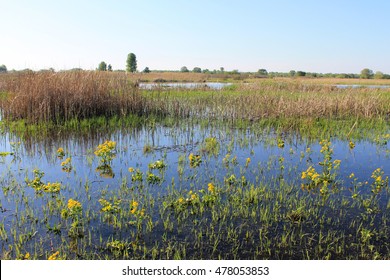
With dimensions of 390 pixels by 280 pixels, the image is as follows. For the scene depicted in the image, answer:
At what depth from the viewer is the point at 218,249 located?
4.14 metres

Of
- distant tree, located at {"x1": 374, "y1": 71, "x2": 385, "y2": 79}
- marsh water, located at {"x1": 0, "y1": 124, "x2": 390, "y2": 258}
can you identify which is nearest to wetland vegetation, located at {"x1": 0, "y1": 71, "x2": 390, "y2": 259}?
marsh water, located at {"x1": 0, "y1": 124, "x2": 390, "y2": 258}

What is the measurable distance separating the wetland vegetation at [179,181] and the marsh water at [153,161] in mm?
37

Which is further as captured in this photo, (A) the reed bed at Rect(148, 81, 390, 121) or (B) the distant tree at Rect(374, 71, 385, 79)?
(B) the distant tree at Rect(374, 71, 385, 79)

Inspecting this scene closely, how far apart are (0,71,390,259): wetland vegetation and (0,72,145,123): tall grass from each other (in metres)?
0.05

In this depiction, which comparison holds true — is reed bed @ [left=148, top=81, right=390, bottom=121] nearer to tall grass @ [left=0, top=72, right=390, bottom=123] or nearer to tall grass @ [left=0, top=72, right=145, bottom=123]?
tall grass @ [left=0, top=72, right=390, bottom=123]

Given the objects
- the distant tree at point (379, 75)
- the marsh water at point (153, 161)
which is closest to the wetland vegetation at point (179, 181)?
the marsh water at point (153, 161)

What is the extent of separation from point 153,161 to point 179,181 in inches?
65.1

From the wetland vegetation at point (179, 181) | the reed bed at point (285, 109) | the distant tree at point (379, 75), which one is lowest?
the wetland vegetation at point (179, 181)

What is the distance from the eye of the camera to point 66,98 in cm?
1203

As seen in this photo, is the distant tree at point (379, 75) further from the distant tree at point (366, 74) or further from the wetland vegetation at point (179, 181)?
the wetland vegetation at point (179, 181)

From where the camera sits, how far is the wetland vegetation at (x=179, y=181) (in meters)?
4.23

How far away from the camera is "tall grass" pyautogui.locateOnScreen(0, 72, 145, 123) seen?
38.0 feet

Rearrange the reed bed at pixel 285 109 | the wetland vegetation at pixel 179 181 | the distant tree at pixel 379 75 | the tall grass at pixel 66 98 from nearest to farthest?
the wetland vegetation at pixel 179 181, the tall grass at pixel 66 98, the reed bed at pixel 285 109, the distant tree at pixel 379 75
